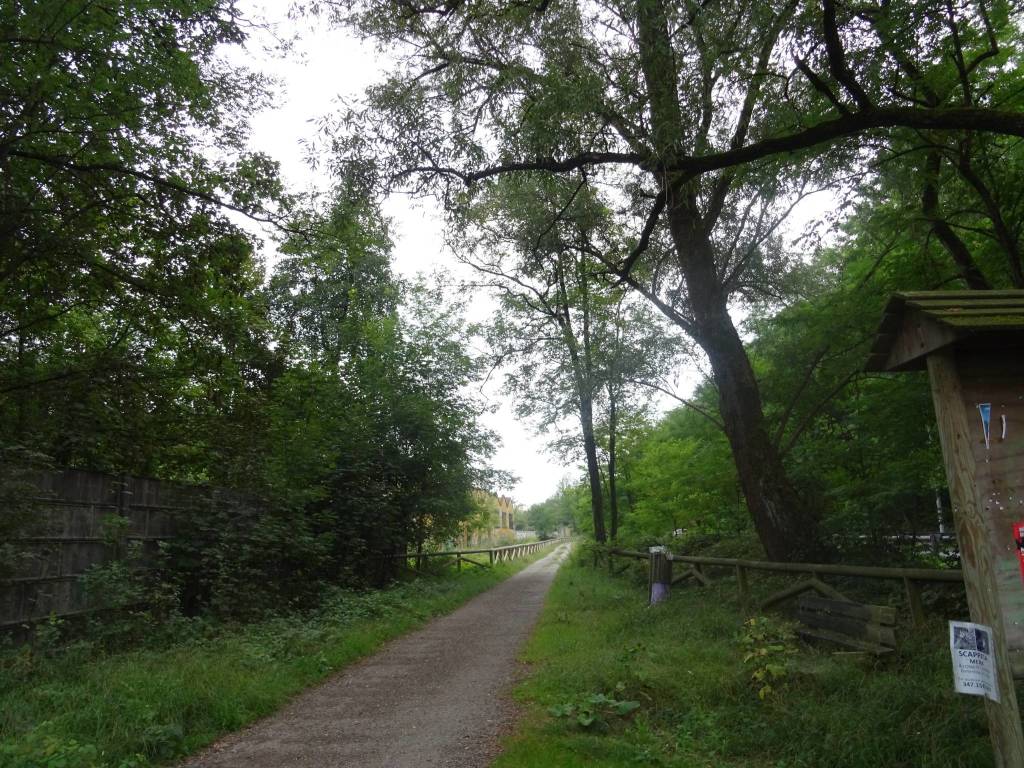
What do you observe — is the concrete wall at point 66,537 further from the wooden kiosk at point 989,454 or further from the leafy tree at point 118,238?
the wooden kiosk at point 989,454

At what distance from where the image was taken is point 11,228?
7645 mm

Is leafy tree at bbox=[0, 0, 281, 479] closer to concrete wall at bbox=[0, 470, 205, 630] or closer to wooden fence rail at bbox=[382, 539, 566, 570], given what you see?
concrete wall at bbox=[0, 470, 205, 630]

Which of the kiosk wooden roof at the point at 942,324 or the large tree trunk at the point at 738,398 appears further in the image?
the large tree trunk at the point at 738,398

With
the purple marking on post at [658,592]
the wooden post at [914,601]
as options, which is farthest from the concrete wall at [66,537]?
the wooden post at [914,601]

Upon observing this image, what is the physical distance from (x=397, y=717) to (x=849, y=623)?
14.2 ft

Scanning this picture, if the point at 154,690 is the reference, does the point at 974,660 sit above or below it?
above

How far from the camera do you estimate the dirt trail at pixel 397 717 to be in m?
4.95

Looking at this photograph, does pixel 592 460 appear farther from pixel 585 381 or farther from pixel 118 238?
pixel 118 238

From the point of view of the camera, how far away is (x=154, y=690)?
5.50 m

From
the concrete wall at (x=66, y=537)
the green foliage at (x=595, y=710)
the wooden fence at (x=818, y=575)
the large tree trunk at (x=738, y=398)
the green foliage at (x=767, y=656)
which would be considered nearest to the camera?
the green foliage at (x=595, y=710)

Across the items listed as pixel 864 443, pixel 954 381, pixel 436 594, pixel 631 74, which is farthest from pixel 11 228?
pixel 864 443

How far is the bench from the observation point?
586 cm

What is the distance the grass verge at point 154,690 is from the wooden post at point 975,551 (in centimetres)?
532

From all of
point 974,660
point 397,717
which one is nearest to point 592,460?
point 397,717
